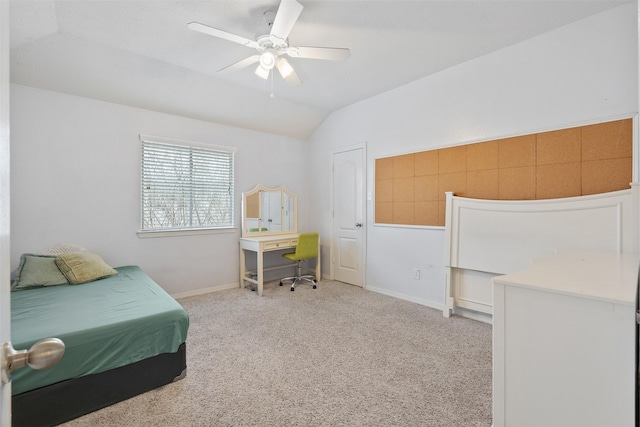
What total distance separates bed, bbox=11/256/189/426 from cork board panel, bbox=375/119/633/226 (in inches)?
111

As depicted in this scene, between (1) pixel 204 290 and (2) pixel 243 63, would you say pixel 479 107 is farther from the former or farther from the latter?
(1) pixel 204 290

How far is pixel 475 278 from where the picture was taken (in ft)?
10.2

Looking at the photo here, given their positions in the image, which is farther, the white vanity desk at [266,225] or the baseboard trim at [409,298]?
the white vanity desk at [266,225]

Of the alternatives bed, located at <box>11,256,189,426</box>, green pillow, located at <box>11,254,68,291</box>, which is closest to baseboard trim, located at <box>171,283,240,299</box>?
green pillow, located at <box>11,254,68,291</box>

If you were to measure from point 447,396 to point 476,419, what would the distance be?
220mm

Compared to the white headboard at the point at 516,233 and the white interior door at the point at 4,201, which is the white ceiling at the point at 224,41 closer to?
the white headboard at the point at 516,233

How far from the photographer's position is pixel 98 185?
3359 millimetres

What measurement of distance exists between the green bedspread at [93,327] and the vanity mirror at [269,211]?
6.90 ft

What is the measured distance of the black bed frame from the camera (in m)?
1.55

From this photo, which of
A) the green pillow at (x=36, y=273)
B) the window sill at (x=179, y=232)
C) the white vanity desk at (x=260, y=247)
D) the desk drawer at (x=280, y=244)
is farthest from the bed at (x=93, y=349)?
the desk drawer at (x=280, y=244)

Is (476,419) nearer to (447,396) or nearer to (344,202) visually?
(447,396)

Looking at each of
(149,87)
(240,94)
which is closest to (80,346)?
(149,87)

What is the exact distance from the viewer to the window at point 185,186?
3717mm

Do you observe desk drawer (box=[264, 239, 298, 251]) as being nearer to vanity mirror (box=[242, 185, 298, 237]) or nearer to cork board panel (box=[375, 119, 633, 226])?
vanity mirror (box=[242, 185, 298, 237])
